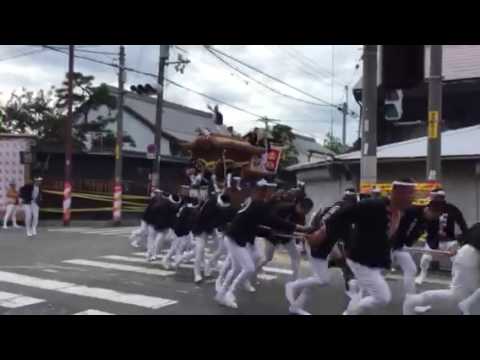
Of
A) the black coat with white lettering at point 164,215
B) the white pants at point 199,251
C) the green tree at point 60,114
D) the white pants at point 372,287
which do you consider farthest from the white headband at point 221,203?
the green tree at point 60,114

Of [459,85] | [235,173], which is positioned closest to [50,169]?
[235,173]

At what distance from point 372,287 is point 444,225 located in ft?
13.6

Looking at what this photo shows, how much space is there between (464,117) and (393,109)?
10214mm

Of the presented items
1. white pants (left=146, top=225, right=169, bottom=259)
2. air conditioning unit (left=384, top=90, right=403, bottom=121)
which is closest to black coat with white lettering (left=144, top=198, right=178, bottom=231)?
white pants (left=146, top=225, right=169, bottom=259)

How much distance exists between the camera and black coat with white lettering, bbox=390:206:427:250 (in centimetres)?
769

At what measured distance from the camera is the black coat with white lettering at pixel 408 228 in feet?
25.2

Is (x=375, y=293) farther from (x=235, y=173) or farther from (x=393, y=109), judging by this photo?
(x=235, y=173)

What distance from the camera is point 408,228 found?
25.7ft

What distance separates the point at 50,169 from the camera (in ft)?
83.7

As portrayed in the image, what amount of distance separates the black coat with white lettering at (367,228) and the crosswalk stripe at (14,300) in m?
4.61

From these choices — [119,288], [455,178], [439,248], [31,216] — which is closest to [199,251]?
[119,288]

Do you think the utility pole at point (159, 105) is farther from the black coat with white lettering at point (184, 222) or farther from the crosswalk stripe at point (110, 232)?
the black coat with white lettering at point (184, 222)

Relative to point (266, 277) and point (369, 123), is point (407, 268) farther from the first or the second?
point (369, 123)

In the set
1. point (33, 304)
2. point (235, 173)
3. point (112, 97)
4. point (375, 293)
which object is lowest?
point (33, 304)
